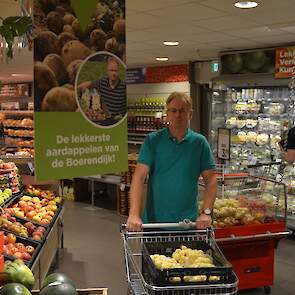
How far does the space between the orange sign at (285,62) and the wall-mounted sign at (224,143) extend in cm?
180

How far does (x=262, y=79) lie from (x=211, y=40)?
3.79ft

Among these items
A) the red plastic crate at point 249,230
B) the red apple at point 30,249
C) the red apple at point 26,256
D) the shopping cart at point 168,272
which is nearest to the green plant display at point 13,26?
the shopping cart at point 168,272

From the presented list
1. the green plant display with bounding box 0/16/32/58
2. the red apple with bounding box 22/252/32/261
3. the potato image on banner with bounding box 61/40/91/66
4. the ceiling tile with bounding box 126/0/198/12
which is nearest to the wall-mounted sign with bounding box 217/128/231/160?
the ceiling tile with bounding box 126/0/198/12

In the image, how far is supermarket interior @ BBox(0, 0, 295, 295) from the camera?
82.7 inches

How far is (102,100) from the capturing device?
233 centimetres

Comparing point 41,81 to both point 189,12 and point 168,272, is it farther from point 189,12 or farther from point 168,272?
point 189,12

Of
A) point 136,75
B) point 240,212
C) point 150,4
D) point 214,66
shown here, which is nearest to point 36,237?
point 240,212

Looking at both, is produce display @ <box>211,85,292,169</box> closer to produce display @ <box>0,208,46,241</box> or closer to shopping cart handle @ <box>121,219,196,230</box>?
produce display @ <box>0,208,46,241</box>

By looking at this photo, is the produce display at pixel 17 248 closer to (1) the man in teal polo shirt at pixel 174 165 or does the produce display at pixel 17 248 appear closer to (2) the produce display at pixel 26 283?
(1) the man in teal polo shirt at pixel 174 165

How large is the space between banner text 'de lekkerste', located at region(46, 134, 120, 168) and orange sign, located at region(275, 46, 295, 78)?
5892 mm

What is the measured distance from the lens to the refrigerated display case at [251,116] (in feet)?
26.2

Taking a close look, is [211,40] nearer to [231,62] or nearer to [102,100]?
[231,62]

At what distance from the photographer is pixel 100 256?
6.33 metres

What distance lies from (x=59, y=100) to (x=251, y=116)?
6783 millimetres
